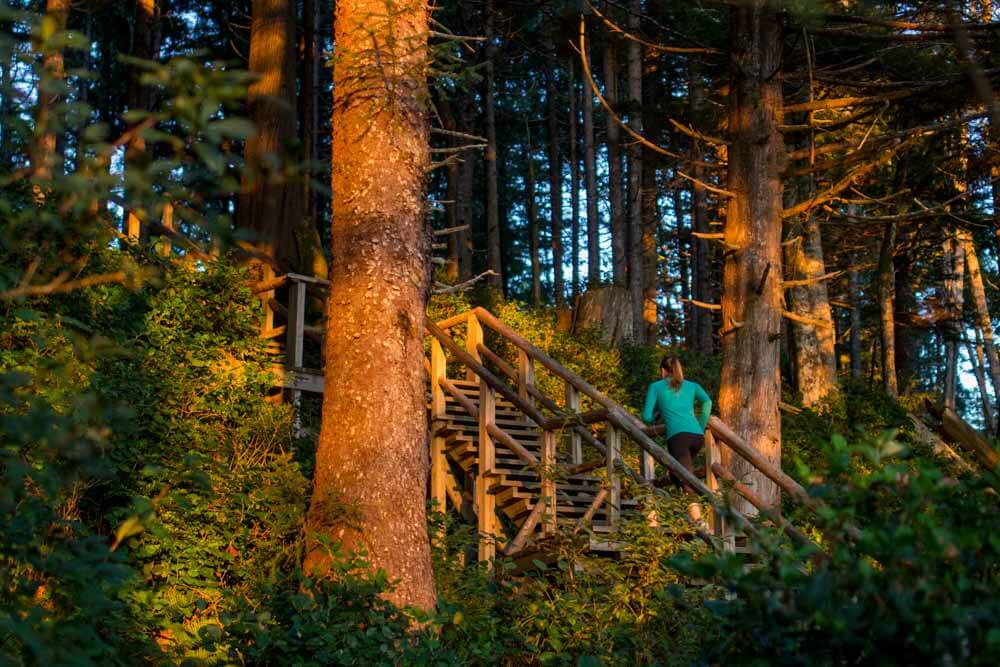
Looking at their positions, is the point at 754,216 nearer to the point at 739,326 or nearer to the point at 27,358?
the point at 739,326

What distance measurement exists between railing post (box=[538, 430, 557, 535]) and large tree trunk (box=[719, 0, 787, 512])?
5.70ft

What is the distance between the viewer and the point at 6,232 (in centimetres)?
324

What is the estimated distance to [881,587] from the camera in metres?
3.14

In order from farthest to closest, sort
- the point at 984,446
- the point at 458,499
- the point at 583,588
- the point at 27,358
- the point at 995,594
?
the point at 458,499 → the point at 27,358 → the point at 583,588 → the point at 984,446 → the point at 995,594

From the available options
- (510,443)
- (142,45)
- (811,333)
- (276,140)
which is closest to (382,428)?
(510,443)

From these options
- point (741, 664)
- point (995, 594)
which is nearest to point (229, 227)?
point (741, 664)

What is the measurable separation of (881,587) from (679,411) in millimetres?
7127

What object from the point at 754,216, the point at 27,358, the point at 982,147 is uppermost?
the point at 982,147

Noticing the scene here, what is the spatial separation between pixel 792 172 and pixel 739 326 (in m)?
1.58

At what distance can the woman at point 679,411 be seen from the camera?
10.1 metres

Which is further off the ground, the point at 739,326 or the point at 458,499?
the point at 739,326

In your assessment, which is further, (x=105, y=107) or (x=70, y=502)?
(x=105, y=107)

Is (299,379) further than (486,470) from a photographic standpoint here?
Yes

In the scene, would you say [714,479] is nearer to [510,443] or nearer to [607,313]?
[510,443]
